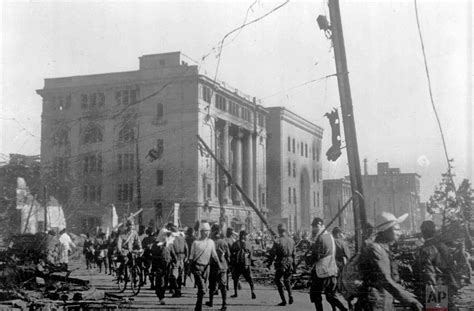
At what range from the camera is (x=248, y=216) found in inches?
2771

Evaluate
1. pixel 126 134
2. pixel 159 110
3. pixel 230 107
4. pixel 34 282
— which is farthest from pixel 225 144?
pixel 34 282

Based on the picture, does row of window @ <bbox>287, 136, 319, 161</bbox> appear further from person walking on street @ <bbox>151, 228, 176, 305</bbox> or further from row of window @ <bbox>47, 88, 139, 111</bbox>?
person walking on street @ <bbox>151, 228, 176, 305</bbox>

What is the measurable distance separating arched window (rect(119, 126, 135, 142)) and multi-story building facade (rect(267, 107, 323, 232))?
26822 millimetres

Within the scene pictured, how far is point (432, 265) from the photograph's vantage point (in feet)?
26.4

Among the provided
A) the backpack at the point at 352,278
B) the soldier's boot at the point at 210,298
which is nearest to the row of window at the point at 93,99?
the soldier's boot at the point at 210,298

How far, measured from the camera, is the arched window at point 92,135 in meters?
65.1

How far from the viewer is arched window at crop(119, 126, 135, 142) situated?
6384 centimetres

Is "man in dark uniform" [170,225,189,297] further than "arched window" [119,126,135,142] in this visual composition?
No

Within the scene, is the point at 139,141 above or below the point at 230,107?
below

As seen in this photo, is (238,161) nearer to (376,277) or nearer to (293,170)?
(293,170)

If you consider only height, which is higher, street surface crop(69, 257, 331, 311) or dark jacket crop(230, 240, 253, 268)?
dark jacket crop(230, 240, 253, 268)

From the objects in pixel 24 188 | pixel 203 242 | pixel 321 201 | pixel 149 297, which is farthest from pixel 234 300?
pixel 321 201

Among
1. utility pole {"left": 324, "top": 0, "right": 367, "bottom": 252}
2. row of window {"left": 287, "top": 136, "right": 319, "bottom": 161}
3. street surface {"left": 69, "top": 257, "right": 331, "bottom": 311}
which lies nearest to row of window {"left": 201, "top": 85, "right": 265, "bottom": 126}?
row of window {"left": 287, "top": 136, "right": 319, "bottom": 161}

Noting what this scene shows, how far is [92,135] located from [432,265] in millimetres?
60930
